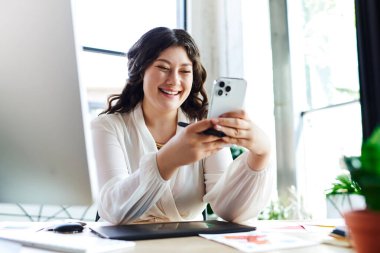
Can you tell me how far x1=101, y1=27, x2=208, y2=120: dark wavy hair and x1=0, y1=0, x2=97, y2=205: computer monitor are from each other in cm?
78

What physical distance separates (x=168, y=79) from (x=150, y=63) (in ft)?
0.28

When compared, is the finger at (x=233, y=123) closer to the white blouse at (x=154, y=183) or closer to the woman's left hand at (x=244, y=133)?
the woman's left hand at (x=244, y=133)

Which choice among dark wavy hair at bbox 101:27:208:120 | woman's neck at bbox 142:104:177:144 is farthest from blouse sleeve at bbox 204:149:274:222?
dark wavy hair at bbox 101:27:208:120

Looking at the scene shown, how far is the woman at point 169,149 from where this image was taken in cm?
95

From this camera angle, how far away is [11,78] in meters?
0.58

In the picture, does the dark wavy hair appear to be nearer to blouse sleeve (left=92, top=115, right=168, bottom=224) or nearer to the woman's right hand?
blouse sleeve (left=92, top=115, right=168, bottom=224)

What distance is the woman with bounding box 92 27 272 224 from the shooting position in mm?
952

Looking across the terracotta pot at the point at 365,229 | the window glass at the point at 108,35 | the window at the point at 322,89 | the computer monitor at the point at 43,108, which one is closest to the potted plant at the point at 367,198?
the terracotta pot at the point at 365,229

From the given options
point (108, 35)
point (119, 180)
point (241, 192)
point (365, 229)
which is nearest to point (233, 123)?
point (241, 192)

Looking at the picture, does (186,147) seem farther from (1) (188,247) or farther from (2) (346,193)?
(2) (346,193)

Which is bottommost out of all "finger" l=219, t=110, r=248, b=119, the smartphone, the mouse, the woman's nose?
the mouse

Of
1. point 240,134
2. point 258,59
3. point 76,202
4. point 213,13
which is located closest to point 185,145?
point 240,134

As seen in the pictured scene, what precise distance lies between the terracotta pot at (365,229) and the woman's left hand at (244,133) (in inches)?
18.2

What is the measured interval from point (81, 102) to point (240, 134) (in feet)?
1.63
